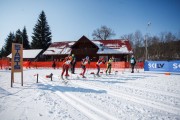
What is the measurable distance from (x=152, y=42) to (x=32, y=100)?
71828 millimetres

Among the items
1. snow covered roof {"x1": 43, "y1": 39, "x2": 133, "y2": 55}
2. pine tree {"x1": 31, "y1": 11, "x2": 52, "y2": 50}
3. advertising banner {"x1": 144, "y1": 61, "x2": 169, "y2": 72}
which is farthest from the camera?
pine tree {"x1": 31, "y1": 11, "x2": 52, "y2": 50}

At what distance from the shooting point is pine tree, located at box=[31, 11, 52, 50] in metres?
61.0

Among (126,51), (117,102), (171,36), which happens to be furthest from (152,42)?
(117,102)

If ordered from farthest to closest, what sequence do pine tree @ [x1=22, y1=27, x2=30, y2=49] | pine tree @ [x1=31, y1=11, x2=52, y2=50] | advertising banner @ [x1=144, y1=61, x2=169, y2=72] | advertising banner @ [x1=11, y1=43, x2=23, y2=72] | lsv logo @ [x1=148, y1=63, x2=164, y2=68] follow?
pine tree @ [x1=22, y1=27, x2=30, y2=49], pine tree @ [x1=31, y1=11, x2=52, y2=50], lsv logo @ [x1=148, y1=63, x2=164, y2=68], advertising banner @ [x1=144, y1=61, x2=169, y2=72], advertising banner @ [x1=11, y1=43, x2=23, y2=72]

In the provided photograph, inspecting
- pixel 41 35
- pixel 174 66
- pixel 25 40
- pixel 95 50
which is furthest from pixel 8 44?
pixel 174 66

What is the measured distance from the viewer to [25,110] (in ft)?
16.1

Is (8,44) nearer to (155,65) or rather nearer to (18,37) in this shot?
(18,37)

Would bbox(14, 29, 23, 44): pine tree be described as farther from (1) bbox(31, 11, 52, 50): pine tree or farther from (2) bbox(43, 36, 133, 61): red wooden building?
(2) bbox(43, 36, 133, 61): red wooden building

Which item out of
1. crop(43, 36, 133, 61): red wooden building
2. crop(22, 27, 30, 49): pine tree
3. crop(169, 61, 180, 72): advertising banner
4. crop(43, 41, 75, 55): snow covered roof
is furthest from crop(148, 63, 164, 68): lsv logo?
crop(22, 27, 30, 49): pine tree

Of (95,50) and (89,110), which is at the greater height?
(95,50)

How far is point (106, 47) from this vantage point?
42.2 m

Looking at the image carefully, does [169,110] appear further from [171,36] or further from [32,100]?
[171,36]

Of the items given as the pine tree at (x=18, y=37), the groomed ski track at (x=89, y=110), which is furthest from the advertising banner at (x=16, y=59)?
the pine tree at (x=18, y=37)

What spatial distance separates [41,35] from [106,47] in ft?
100.0
